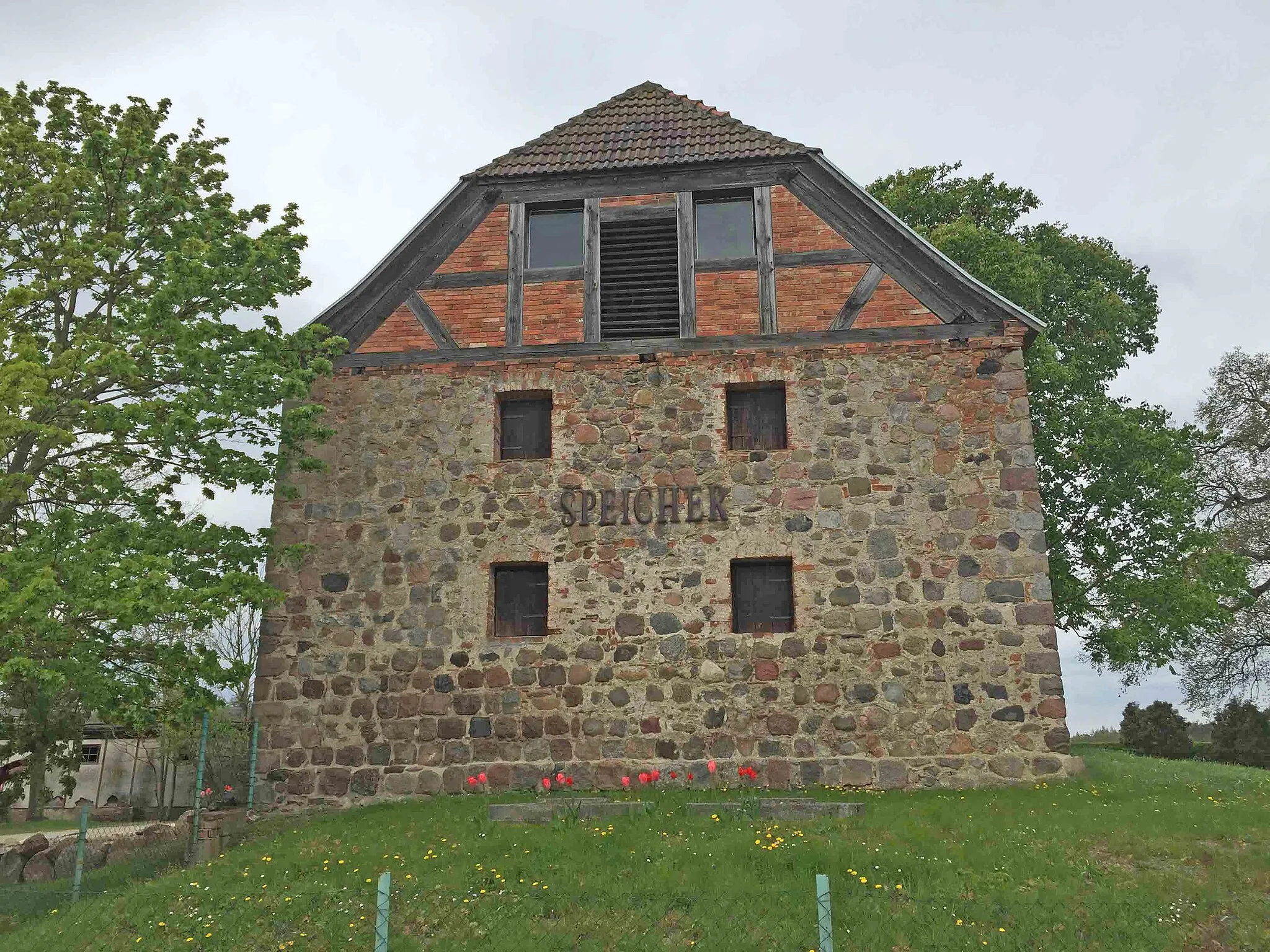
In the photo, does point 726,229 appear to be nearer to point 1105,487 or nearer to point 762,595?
point 762,595

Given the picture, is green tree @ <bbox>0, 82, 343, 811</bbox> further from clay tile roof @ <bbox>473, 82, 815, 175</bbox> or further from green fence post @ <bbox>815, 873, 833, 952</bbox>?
green fence post @ <bbox>815, 873, 833, 952</bbox>

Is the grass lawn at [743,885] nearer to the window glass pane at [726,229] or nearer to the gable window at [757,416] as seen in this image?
the gable window at [757,416]

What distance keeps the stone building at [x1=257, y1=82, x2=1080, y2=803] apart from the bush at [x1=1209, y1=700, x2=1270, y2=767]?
1347 cm

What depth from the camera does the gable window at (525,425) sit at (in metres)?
13.2

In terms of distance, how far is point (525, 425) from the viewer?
43.9ft

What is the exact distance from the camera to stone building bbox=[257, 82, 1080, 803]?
11875 mm

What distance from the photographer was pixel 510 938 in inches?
285

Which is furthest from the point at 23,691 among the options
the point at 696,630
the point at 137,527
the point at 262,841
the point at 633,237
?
the point at 633,237

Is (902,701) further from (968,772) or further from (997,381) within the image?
(997,381)

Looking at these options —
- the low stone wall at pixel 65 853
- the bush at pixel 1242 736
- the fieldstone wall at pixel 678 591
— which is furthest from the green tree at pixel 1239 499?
the low stone wall at pixel 65 853

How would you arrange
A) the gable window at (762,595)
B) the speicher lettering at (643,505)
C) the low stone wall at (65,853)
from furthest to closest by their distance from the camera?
the low stone wall at (65,853) < the speicher lettering at (643,505) < the gable window at (762,595)

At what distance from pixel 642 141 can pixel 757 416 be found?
15.0 feet

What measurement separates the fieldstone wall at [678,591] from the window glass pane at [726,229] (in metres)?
1.55

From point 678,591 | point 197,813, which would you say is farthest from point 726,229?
point 197,813
